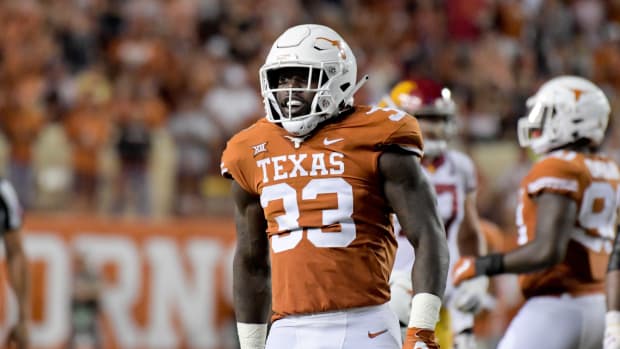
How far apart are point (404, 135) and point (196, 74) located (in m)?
8.29

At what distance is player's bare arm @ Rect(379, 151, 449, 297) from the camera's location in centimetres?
419

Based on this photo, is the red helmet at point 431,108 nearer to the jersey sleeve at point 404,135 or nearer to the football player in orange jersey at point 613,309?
the football player in orange jersey at point 613,309

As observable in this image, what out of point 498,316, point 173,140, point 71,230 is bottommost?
point 498,316

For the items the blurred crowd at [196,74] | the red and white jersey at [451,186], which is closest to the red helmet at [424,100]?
the red and white jersey at [451,186]

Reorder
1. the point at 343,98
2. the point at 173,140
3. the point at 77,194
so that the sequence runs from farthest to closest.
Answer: the point at 173,140 < the point at 77,194 < the point at 343,98

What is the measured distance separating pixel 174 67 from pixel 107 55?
752 millimetres

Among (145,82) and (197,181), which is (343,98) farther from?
(145,82)

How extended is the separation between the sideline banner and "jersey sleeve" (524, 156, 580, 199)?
5.47m

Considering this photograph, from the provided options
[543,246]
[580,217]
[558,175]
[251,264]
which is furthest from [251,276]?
[580,217]

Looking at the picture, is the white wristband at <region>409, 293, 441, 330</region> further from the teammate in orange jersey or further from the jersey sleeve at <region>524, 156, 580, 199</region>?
the teammate in orange jersey

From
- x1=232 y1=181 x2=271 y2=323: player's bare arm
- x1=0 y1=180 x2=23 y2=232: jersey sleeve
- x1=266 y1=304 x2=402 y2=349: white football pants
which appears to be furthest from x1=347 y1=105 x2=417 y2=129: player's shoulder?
x1=0 y1=180 x2=23 y2=232: jersey sleeve

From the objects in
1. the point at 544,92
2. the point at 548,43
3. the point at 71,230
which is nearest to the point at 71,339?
the point at 71,230

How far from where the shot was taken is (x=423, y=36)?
49.0ft

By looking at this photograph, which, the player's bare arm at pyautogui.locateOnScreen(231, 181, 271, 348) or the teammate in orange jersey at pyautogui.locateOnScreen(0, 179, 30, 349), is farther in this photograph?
the teammate in orange jersey at pyautogui.locateOnScreen(0, 179, 30, 349)
